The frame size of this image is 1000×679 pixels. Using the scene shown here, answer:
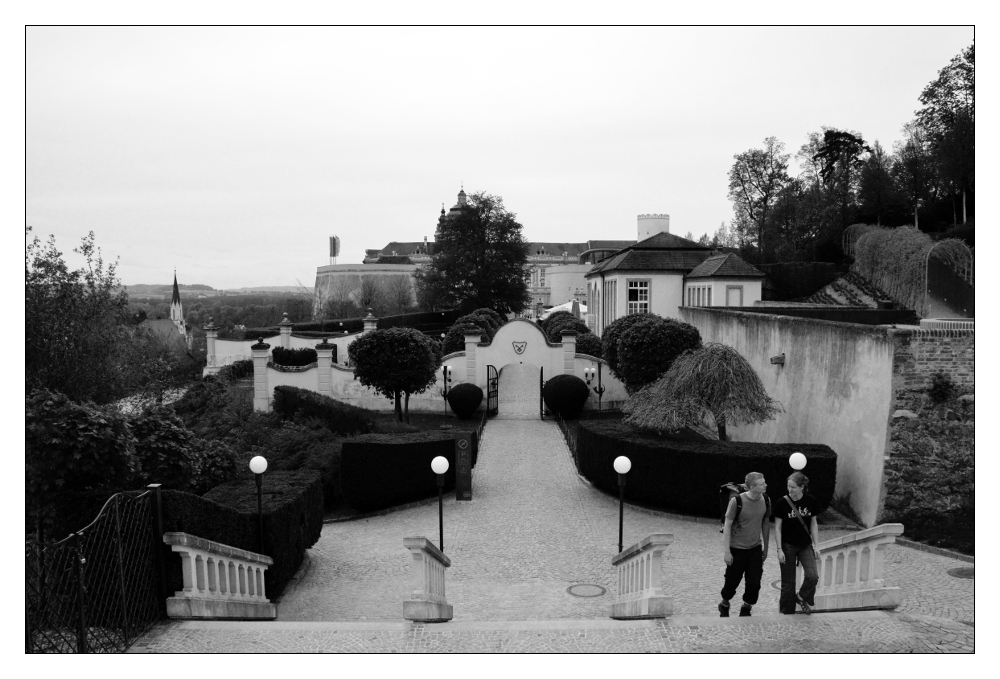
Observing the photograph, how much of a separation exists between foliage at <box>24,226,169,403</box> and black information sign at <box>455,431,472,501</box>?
23.5 ft

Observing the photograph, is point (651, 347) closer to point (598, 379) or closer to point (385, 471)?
point (598, 379)

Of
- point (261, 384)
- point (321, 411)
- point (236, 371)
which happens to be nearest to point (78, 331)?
point (321, 411)

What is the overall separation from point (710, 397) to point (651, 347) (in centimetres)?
654

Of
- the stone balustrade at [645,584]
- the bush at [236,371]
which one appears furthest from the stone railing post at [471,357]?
the stone balustrade at [645,584]

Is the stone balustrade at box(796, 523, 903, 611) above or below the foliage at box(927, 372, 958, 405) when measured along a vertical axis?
below

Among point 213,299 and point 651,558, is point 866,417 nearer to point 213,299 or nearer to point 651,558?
point 651,558

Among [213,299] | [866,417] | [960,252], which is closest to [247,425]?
[866,417]

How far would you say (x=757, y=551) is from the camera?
21.7 feet

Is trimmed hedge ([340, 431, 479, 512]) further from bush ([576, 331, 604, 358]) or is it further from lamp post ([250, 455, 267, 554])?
bush ([576, 331, 604, 358])

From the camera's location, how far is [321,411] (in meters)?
19.7

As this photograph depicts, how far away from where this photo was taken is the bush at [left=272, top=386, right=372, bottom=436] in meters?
18.3

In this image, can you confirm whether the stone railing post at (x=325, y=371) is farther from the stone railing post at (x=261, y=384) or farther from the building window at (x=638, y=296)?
the building window at (x=638, y=296)

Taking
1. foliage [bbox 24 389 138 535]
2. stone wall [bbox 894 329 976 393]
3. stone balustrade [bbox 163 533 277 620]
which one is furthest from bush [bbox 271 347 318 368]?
stone wall [bbox 894 329 976 393]

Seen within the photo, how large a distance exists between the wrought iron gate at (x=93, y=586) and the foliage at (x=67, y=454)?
0.56 meters
